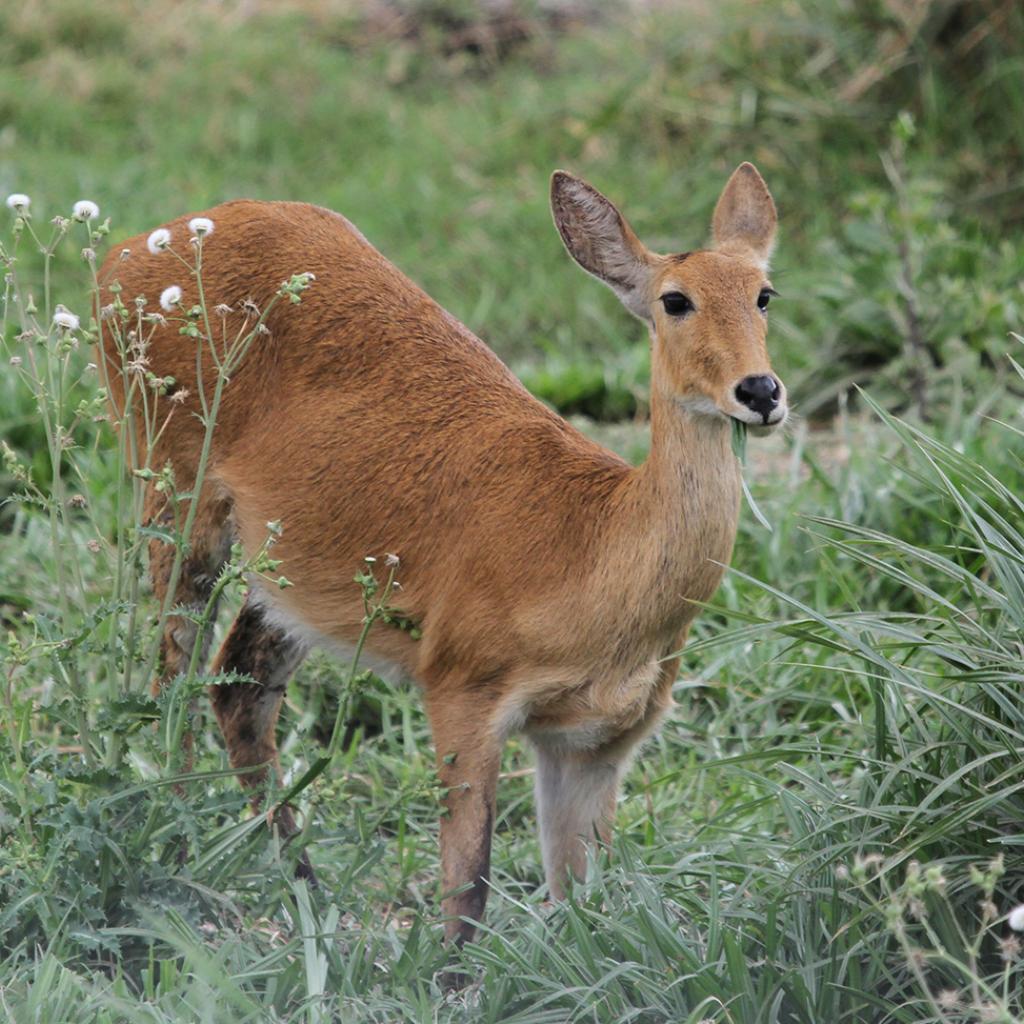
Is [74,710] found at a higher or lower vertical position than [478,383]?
lower

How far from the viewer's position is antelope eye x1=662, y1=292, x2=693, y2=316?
3648mm

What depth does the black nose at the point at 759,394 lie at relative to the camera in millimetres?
3385

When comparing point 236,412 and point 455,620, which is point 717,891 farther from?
point 236,412

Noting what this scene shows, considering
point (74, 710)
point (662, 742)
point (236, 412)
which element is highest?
point (236, 412)

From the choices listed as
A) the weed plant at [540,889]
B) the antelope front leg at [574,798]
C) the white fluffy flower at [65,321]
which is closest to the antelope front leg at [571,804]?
the antelope front leg at [574,798]

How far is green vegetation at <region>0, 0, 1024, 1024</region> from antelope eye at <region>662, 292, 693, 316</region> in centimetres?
48

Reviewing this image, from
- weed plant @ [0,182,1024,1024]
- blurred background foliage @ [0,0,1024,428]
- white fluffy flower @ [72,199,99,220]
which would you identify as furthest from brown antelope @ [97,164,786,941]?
blurred background foliage @ [0,0,1024,428]

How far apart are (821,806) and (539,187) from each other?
570 cm

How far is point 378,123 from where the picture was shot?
33.2 ft

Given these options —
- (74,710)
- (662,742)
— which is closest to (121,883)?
(74,710)

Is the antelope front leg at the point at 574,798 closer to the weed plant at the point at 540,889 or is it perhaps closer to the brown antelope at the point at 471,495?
the brown antelope at the point at 471,495

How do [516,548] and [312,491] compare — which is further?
[312,491]

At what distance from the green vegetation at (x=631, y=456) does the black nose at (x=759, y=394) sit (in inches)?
10.7

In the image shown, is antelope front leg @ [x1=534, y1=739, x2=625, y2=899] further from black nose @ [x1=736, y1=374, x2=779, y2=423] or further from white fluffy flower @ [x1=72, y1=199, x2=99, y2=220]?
white fluffy flower @ [x1=72, y1=199, x2=99, y2=220]
